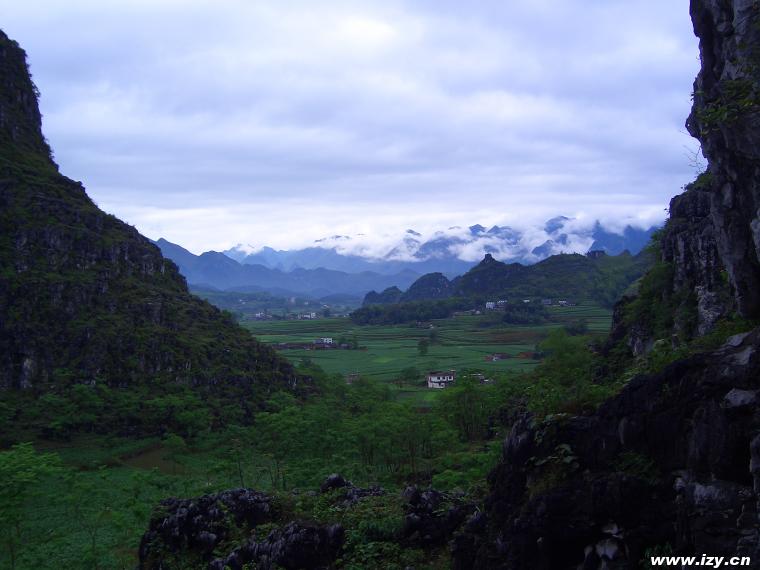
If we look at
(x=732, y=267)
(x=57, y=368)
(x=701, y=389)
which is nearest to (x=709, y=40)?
(x=732, y=267)

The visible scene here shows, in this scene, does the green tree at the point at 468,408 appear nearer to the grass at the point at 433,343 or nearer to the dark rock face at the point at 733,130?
the grass at the point at 433,343

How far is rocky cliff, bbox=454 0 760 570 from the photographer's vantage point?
24.3 ft

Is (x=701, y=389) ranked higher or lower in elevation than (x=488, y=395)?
higher

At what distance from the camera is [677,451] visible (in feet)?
26.9

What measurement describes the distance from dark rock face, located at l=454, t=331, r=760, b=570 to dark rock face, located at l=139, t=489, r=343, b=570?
4452 mm

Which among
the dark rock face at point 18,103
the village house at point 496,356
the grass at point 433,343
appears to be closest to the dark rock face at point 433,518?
the grass at point 433,343

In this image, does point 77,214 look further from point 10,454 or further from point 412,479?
point 412,479

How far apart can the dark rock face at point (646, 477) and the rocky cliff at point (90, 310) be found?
141 ft

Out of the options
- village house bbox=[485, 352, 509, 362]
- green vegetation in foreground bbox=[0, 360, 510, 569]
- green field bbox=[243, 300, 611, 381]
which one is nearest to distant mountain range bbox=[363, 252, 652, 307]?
green field bbox=[243, 300, 611, 381]

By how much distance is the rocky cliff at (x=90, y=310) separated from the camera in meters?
46.0

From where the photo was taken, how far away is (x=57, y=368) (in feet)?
148

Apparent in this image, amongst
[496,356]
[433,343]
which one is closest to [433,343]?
[433,343]

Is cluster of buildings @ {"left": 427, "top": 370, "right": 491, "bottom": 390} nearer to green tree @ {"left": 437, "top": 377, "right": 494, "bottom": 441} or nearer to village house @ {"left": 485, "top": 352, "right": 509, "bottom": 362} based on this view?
village house @ {"left": 485, "top": 352, "right": 509, "bottom": 362}

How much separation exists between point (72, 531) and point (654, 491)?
2334 cm
